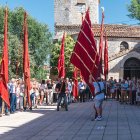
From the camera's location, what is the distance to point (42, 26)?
58.9m

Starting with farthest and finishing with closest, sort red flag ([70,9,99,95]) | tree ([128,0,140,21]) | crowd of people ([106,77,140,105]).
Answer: tree ([128,0,140,21]) → crowd of people ([106,77,140,105]) → red flag ([70,9,99,95])

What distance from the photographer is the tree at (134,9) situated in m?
50.8

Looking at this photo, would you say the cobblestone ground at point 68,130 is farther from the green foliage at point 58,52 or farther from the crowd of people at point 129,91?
the green foliage at point 58,52

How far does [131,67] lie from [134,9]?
1030 centimetres

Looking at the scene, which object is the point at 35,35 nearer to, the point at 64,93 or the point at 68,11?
the point at 68,11

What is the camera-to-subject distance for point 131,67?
59.6 meters

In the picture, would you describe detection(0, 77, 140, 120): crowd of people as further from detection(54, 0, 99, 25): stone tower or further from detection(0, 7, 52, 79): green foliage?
detection(54, 0, 99, 25): stone tower

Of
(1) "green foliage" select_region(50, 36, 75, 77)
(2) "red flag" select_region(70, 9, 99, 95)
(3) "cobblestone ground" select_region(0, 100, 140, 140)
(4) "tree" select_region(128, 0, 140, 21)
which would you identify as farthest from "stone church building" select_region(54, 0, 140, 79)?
(3) "cobblestone ground" select_region(0, 100, 140, 140)

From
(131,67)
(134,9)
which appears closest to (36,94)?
(134,9)

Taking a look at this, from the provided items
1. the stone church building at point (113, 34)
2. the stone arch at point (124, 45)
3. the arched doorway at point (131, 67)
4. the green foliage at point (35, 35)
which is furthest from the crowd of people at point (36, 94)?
the stone arch at point (124, 45)

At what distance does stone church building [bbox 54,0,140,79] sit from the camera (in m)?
58.4

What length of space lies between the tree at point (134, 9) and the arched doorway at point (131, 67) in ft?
27.4

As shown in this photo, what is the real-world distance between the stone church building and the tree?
7449 millimetres

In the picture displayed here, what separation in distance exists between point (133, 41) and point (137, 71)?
632 centimetres
